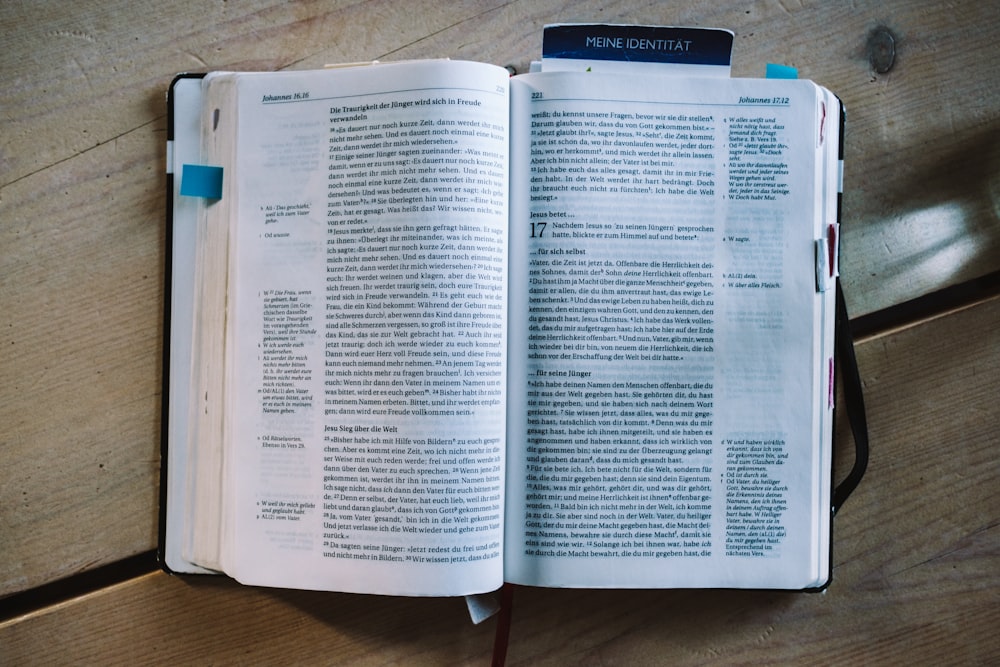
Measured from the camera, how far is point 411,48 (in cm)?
53

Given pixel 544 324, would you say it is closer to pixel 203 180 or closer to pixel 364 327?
pixel 364 327

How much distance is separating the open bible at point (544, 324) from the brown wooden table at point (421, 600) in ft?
0.16

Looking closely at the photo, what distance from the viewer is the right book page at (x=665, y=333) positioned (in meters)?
0.48

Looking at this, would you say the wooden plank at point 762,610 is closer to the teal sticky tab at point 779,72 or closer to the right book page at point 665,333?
the right book page at point 665,333

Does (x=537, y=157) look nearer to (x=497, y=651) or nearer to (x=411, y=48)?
(x=411, y=48)

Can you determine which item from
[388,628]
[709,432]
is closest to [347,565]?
[388,628]

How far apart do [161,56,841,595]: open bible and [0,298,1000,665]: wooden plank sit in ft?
0.15

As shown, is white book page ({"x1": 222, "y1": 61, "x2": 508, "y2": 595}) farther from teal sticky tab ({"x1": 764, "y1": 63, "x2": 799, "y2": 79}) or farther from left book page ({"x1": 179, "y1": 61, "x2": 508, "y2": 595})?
teal sticky tab ({"x1": 764, "y1": 63, "x2": 799, "y2": 79})

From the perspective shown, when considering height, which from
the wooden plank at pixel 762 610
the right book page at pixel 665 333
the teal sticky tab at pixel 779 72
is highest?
the teal sticky tab at pixel 779 72

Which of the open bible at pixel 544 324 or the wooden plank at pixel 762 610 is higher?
the open bible at pixel 544 324

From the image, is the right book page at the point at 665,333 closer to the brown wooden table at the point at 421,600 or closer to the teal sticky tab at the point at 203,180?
the brown wooden table at the point at 421,600

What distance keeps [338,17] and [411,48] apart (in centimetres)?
6

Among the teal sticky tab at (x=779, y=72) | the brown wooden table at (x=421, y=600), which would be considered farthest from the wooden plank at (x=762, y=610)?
the teal sticky tab at (x=779, y=72)

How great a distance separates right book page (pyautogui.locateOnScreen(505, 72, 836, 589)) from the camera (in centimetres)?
48
